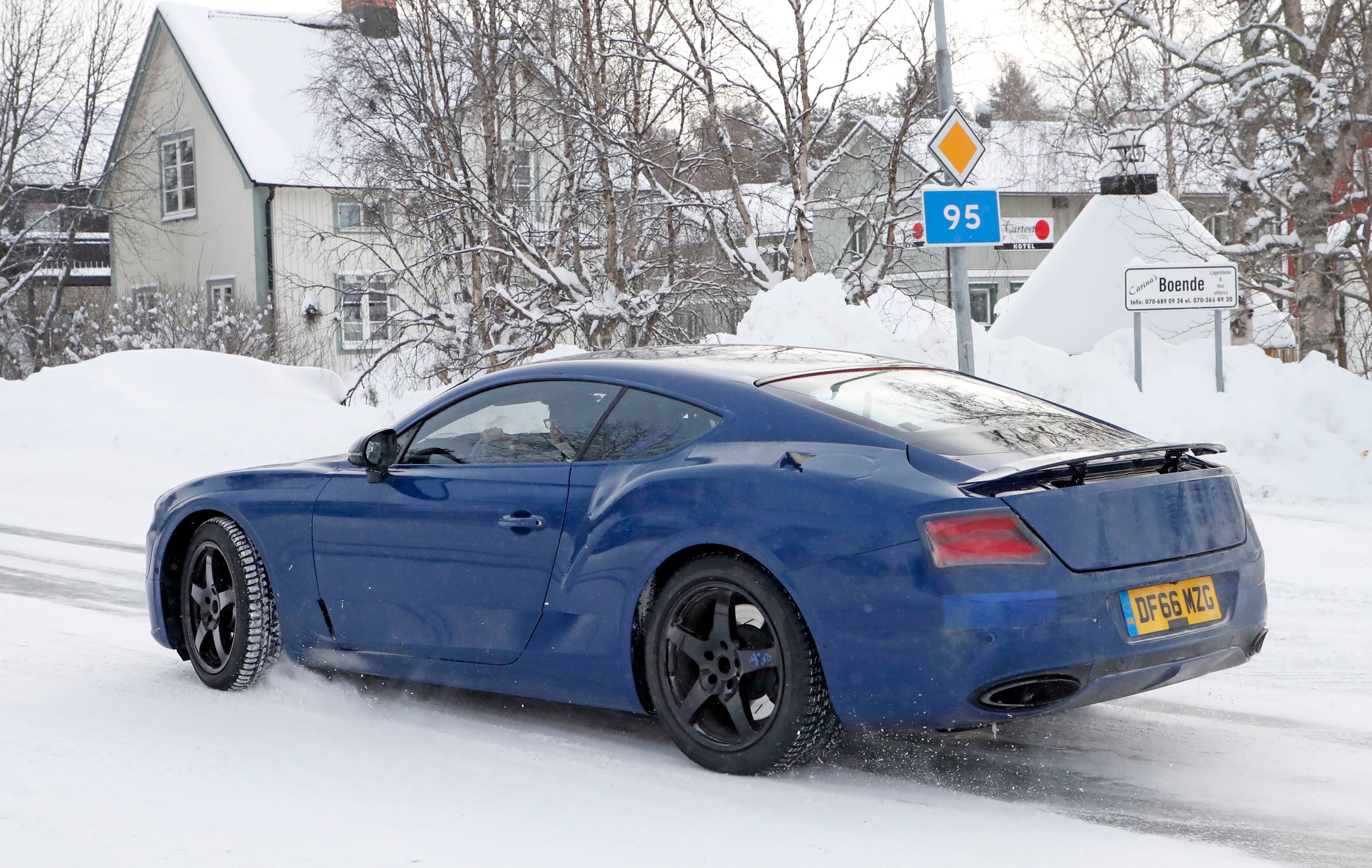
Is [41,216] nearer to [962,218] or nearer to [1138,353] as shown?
[1138,353]

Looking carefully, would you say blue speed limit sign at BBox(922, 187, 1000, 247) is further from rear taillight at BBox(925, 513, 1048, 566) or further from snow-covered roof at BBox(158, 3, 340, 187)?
snow-covered roof at BBox(158, 3, 340, 187)

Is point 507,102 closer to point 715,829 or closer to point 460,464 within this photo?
point 460,464

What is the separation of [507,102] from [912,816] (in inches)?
641

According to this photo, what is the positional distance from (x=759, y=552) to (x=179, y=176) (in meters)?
35.0

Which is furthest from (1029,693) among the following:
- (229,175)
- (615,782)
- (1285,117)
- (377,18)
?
(229,175)

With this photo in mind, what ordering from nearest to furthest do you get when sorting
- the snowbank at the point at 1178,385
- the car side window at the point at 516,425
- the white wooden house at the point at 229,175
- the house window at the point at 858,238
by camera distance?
Result: the car side window at the point at 516,425 < the snowbank at the point at 1178,385 < the house window at the point at 858,238 < the white wooden house at the point at 229,175

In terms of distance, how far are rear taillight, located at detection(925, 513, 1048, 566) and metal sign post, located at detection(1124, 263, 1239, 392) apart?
1068 centimetres

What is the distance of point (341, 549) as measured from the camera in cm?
532

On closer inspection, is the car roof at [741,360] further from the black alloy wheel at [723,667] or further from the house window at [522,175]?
the house window at [522,175]

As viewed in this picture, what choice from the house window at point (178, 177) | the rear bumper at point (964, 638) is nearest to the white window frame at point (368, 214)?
the house window at point (178, 177)

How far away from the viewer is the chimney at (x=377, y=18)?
20.7m

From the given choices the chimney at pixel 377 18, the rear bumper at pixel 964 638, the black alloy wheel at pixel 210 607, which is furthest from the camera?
the chimney at pixel 377 18

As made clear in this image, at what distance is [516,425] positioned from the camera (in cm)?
507

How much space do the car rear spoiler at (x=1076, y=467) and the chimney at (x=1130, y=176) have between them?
51.3 ft
